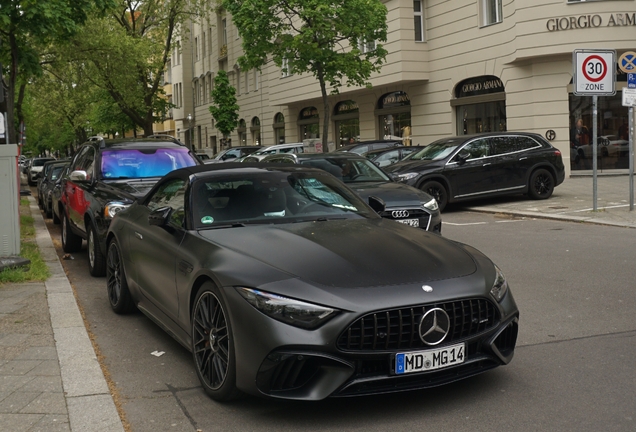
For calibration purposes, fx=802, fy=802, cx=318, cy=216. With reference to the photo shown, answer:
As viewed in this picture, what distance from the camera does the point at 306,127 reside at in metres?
43.1

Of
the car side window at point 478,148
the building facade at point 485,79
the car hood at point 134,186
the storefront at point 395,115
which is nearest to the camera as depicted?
the car hood at point 134,186

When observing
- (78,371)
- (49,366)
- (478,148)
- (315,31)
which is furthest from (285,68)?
(78,371)

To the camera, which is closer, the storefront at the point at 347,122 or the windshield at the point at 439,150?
the windshield at the point at 439,150

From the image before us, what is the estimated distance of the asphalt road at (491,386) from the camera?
4.36 meters

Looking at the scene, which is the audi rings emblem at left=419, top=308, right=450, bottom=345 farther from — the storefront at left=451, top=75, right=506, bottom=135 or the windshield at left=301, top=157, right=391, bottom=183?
the storefront at left=451, top=75, right=506, bottom=135

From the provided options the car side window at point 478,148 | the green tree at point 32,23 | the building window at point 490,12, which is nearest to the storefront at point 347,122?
the building window at point 490,12

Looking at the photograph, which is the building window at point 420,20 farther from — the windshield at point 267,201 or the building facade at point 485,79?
the windshield at point 267,201

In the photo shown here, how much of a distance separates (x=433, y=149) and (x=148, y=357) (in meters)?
13.1

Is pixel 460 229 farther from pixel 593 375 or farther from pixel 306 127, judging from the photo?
pixel 306 127

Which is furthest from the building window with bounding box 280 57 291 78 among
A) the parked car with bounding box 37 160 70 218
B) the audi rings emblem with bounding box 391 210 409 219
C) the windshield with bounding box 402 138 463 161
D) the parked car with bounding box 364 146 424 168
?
the audi rings emblem with bounding box 391 210 409 219

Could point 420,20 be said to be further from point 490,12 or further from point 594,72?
point 594,72

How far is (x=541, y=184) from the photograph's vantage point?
61.4ft

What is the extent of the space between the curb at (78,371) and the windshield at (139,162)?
2901 mm

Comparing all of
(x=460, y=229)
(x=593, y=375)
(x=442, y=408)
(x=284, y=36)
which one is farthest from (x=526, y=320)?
(x=284, y=36)
